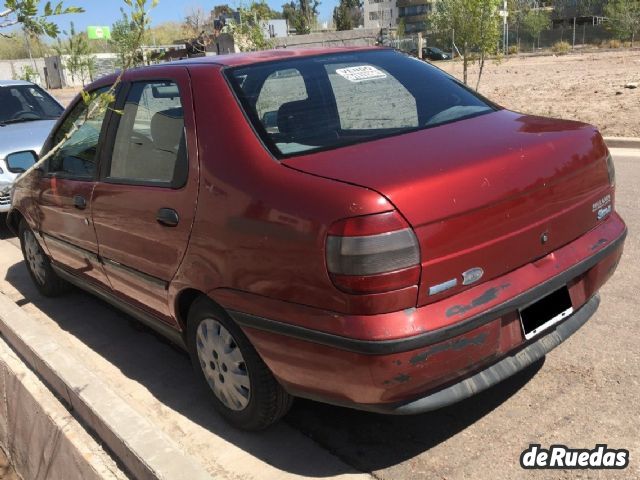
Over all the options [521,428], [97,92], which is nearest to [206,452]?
[521,428]

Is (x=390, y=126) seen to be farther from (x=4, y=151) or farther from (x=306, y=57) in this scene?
(x=4, y=151)

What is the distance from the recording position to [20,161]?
7.41 metres

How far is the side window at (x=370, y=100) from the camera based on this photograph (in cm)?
311

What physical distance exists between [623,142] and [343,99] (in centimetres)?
767

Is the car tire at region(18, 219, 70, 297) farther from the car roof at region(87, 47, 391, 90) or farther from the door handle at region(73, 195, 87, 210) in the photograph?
the car roof at region(87, 47, 391, 90)

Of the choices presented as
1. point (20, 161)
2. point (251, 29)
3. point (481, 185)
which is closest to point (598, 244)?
point (481, 185)

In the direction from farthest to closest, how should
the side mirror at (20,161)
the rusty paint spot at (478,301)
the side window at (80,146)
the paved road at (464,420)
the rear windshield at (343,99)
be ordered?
the side mirror at (20,161) → the side window at (80,146) → the rear windshield at (343,99) → the paved road at (464,420) → the rusty paint spot at (478,301)

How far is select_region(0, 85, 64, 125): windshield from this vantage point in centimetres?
855

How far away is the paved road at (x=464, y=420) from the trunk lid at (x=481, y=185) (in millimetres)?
836

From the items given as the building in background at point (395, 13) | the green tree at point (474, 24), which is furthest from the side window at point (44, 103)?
the building in background at point (395, 13)

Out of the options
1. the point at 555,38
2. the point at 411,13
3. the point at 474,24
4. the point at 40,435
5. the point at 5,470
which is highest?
the point at 411,13

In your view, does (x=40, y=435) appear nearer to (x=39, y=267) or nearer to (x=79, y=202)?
(x=79, y=202)

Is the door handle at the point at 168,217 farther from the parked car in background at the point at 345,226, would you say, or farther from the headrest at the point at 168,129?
the headrest at the point at 168,129

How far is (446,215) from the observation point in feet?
7.79
